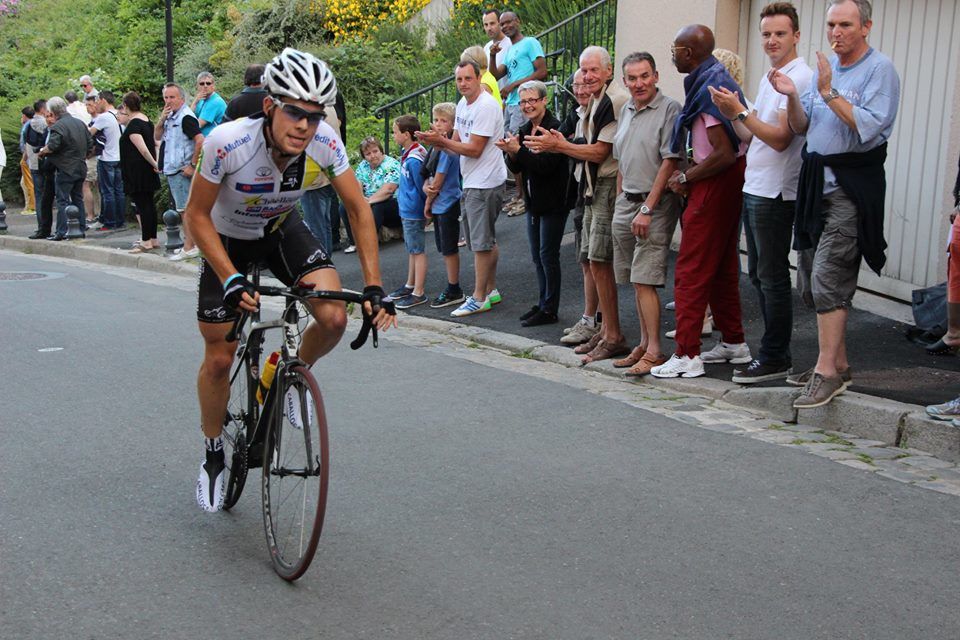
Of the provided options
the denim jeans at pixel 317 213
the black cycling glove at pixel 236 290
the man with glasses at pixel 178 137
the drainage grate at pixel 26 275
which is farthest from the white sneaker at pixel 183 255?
the black cycling glove at pixel 236 290

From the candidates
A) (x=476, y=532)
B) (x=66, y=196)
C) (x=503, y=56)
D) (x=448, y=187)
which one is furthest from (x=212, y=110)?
(x=476, y=532)

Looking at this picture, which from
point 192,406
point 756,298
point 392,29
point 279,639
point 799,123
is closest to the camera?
point 279,639

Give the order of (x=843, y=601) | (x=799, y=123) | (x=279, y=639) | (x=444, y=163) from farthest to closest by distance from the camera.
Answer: (x=444, y=163) → (x=799, y=123) → (x=843, y=601) → (x=279, y=639)

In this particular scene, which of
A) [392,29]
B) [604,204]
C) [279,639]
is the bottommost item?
[279,639]

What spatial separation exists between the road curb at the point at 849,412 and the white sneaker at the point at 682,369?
0.15 feet

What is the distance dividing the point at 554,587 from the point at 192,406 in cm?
361

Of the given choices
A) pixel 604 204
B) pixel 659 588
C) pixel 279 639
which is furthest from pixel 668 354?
pixel 279 639

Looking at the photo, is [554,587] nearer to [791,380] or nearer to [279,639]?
[279,639]

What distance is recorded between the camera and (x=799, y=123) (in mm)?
7043

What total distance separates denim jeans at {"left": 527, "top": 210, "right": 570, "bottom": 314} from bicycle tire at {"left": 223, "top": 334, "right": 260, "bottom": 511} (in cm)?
450

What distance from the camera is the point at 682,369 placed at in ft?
26.1

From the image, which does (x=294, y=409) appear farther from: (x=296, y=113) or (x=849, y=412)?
(x=849, y=412)

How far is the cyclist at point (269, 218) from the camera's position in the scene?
4.71m

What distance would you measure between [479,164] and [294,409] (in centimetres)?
602
